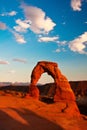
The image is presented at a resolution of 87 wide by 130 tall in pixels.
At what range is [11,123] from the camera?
1678cm

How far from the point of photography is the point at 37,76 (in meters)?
37.1

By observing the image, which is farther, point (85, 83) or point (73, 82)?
point (73, 82)

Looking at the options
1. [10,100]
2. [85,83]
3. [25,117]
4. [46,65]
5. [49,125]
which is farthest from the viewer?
[85,83]

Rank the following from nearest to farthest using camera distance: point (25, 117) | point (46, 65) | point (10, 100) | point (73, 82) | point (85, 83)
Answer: point (25, 117) < point (10, 100) < point (46, 65) < point (85, 83) < point (73, 82)

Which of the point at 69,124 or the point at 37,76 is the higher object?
the point at 37,76

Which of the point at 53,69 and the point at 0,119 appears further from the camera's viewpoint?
the point at 53,69

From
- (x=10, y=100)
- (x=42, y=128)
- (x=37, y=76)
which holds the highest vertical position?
(x=37, y=76)

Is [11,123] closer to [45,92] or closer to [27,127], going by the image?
[27,127]

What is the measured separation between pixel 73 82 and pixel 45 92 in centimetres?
1256

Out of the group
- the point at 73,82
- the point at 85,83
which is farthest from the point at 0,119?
the point at 73,82

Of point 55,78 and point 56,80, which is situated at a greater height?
point 55,78

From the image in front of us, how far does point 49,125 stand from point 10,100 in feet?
28.6

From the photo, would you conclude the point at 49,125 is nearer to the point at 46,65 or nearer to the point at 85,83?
the point at 46,65

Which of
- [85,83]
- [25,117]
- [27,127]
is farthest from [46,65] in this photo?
[85,83]
